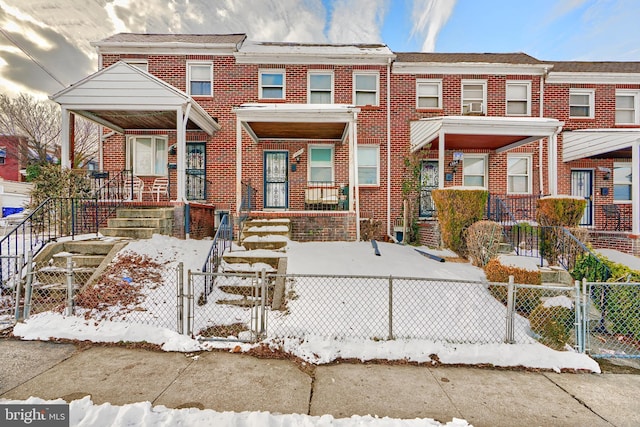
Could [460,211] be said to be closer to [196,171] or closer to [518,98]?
[518,98]

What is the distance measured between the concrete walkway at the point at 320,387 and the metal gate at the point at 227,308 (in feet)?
1.60

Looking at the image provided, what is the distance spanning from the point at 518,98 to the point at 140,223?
14139 mm

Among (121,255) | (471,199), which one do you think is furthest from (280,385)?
(471,199)

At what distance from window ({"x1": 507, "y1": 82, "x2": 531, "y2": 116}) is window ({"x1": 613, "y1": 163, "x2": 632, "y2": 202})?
4.34 metres

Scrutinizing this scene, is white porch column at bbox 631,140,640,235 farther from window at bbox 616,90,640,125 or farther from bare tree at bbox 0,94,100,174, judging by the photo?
bare tree at bbox 0,94,100,174

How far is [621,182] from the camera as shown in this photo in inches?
444

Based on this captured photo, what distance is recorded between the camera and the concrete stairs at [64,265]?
5.31m

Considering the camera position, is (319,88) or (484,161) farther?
(484,161)

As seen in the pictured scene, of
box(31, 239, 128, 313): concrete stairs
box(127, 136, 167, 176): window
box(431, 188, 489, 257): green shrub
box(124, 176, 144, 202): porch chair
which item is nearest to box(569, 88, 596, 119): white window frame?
box(431, 188, 489, 257): green shrub

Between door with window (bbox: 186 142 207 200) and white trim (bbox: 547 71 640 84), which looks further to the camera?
white trim (bbox: 547 71 640 84)

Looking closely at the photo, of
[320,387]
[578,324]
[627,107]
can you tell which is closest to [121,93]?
[320,387]

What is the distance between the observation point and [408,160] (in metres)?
10.9

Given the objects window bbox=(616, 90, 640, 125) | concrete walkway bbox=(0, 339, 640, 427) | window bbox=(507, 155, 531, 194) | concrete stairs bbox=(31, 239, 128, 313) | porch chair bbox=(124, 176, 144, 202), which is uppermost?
window bbox=(616, 90, 640, 125)

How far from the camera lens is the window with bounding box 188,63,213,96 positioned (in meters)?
10.9
